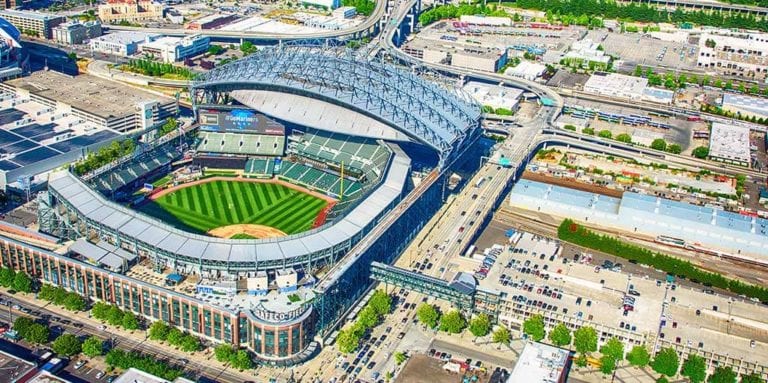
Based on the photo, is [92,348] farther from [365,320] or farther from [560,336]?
[560,336]

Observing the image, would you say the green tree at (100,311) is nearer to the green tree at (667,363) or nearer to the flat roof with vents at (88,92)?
the flat roof with vents at (88,92)

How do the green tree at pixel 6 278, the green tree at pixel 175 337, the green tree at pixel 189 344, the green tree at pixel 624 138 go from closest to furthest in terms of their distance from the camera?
1. the green tree at pixel 189 344
2. the green tree at pixel 175 337
3. the green tree at pixel 6 278
4. the green tree at pixel 624 138

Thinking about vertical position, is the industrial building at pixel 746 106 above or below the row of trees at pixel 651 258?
above

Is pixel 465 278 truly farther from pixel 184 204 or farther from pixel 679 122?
pixel 679 122

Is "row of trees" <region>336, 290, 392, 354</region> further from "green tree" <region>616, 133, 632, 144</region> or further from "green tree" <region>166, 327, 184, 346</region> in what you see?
"green tree" <region>616, 133, 632, 144</region>

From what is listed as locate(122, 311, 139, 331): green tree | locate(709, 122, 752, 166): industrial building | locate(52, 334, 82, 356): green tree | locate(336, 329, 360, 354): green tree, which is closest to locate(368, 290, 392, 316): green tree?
locate(336, 329, 360, 354): green tree

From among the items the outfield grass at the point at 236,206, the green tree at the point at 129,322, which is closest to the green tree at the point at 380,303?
the outfield grass at the point at 236,206

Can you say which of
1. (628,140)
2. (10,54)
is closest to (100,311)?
(10,54)
